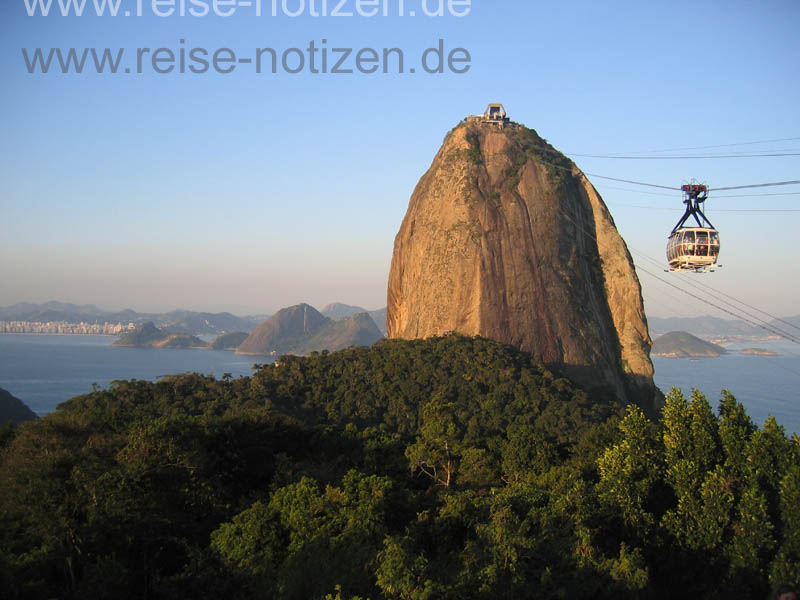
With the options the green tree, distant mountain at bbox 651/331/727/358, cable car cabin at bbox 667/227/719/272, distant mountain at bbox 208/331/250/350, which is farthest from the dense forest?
distant mountain at bbox 208/331/250/350

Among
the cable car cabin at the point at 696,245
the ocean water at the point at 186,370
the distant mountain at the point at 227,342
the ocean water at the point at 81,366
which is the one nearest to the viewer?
the cable car cabin at the point at 696,245

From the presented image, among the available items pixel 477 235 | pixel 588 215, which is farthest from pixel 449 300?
pixel 588 215

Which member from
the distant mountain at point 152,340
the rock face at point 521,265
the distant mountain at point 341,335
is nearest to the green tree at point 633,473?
the rock face at point 521,265

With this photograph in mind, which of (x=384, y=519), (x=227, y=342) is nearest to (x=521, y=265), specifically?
(x=384, y=519)

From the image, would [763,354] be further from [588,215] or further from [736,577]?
[736,577]

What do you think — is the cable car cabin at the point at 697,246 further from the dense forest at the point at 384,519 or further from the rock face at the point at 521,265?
the rock face at the point at 521,265

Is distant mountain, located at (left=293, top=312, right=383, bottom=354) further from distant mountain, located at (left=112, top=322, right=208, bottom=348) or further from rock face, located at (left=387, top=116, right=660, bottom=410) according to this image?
rock face, located at (left=387, top=116, right=660, bottom=410)
